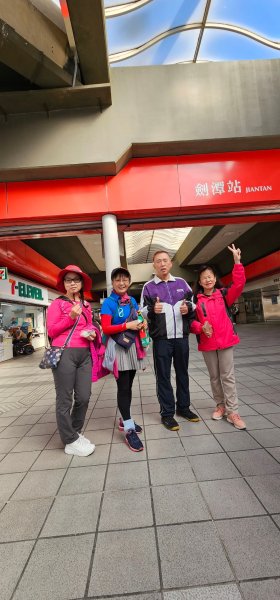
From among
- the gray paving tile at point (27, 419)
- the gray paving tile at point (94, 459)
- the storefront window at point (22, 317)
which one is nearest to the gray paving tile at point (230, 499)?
the gray paving tile at point (94, 459)

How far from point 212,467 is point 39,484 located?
4.23 feet

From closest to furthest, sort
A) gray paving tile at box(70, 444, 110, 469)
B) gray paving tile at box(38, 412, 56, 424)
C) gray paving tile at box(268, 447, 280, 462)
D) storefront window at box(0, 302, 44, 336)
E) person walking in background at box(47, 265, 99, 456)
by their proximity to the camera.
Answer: gray paving tile at box(268, 447, 280, 462) → gray paving tile at box(70, 444, 110, 469) → person walking in background at box(47, 265, 99, 456) → gray paving tile at box(38, 412, 56, 424) → storefront window at box(0, 302, 44, 336)

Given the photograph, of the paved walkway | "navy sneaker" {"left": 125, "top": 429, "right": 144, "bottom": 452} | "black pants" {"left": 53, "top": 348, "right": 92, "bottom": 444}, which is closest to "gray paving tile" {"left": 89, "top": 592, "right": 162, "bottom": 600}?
the paved walkway

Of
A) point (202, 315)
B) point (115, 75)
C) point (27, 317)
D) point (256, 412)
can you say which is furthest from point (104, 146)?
point (27, 317)

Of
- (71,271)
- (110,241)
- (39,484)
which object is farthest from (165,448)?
(110,241)

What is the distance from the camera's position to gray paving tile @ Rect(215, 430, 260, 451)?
2.54 m

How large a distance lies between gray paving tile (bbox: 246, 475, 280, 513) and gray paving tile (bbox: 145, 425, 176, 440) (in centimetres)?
94

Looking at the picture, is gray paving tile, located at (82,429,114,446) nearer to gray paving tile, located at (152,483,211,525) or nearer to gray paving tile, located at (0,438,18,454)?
gray paving tile, located at (0,438,18,454)

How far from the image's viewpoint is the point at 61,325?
256 cm

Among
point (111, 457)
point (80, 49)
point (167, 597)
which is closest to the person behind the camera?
point (167, 597)

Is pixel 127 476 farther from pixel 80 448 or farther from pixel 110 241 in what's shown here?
pixel 110 241

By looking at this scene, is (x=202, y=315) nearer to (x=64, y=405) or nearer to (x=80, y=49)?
(x=64, y=405)

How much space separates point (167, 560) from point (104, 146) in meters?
5.37

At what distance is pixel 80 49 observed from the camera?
423 centimetres
